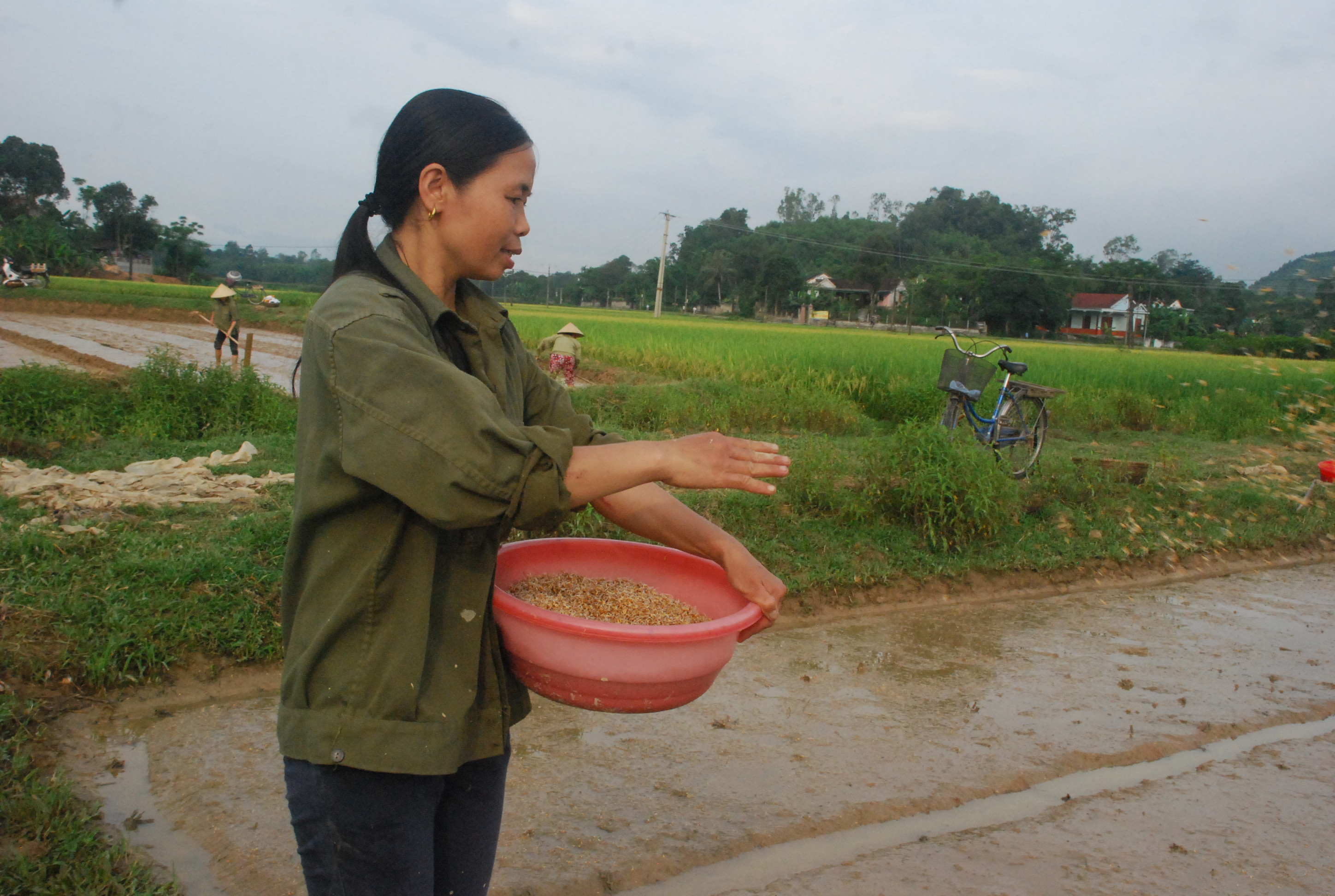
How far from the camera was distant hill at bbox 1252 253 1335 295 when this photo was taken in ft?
24.1

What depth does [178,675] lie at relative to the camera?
3.41 meters

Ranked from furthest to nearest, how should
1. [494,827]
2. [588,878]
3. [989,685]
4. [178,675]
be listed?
[989,685] < [178,675] < [588,878] < [494,827]

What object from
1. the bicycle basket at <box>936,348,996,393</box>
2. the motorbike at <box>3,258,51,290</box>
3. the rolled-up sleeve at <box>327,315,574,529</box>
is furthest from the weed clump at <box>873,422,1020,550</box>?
the motorbike at <box>3,258,51,290</box>

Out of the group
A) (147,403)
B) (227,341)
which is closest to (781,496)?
(147,403)

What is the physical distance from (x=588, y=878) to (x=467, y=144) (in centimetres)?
192

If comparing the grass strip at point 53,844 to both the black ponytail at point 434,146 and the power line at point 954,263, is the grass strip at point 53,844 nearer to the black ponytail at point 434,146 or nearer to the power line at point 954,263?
the black ponytail at point 434,146

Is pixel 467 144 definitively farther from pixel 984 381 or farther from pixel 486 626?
pixel 984 381

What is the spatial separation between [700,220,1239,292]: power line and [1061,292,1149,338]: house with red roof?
95 cm

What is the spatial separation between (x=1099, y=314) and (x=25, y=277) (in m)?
47.6

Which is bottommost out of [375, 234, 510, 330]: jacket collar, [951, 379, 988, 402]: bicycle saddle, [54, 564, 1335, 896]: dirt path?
[54, 564, 1335, 896]: dirt path

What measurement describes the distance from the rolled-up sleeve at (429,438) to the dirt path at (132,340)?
11332 mm

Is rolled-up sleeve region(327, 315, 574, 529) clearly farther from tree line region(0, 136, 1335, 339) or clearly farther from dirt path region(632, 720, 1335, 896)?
tree line region(0, 136, 1335, 339)

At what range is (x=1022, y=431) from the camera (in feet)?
27.0

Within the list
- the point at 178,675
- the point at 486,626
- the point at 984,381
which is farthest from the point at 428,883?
the point at 984,381
